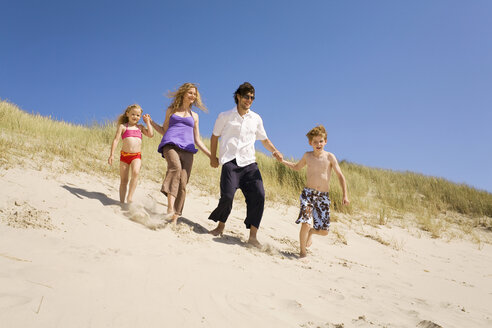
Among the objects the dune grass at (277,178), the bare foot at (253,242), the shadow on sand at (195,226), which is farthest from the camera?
the dune grass at (277,178)

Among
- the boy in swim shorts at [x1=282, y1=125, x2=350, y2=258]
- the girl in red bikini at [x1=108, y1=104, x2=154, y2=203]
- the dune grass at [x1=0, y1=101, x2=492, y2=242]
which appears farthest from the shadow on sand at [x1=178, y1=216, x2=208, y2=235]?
the dune grass at [x1=0, y1=101, x2=492, y2=242]

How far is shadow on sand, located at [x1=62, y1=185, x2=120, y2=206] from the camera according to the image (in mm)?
4668

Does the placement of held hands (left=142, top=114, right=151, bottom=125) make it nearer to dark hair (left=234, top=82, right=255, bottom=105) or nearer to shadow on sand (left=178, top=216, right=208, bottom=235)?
dark hair (left=234, top=82, right=255, bottom=105)

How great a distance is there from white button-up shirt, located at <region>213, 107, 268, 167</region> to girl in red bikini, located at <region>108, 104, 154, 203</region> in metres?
1.05

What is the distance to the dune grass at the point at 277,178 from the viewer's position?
670 cm

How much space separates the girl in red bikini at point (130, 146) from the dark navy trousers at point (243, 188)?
120cm

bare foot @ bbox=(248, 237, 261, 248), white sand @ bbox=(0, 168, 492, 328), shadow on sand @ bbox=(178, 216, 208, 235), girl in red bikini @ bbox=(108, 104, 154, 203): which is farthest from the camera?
girl in red bikini @ bbox=(108, 104, 154, 203)

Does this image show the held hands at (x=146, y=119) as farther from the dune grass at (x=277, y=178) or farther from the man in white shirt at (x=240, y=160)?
the dune grass at (x=277, y=178)

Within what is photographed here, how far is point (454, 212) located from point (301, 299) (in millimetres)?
10166

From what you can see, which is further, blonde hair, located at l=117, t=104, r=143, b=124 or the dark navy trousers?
blonde hair, located at l=117, t=104, r=143, b=124

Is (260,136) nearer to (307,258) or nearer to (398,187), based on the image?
(307,258)

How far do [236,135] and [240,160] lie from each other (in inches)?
12.9

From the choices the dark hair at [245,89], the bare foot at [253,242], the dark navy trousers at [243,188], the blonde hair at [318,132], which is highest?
the dark hair at [245,89]

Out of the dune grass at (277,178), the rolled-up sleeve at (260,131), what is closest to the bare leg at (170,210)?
the rolled-up sleeve at (260,131)
